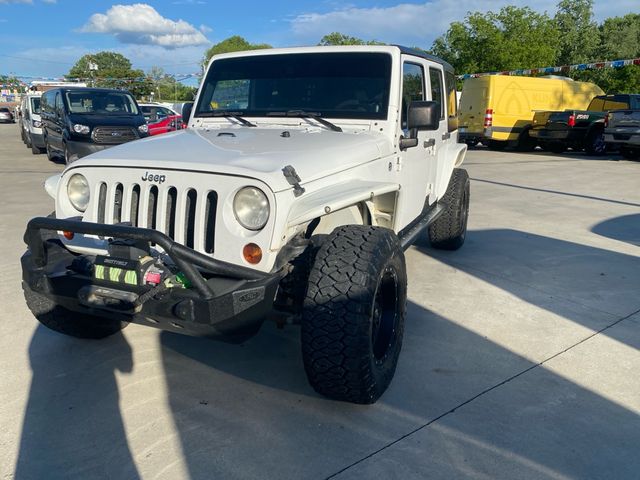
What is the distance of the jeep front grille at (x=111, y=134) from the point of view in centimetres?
1108

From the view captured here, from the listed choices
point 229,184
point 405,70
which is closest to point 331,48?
point 405,70

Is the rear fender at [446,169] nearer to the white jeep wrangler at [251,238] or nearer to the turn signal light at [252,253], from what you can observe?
the white jeep wrangler at [251,238]

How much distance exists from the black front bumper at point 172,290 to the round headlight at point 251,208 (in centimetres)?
23

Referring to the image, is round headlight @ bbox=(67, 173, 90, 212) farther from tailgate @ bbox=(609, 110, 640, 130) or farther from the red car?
tailgate @ bbox=(609, 110, 640, 130)

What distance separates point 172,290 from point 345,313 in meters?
0.79

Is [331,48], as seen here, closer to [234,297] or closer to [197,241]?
[197,241]

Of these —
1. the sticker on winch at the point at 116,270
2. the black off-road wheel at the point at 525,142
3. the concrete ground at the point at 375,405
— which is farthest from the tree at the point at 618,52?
the sticker on winch at the point at 116,270

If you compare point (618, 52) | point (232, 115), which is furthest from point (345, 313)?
point (618, 52)

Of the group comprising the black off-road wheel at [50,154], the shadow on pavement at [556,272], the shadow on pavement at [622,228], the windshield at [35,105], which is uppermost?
the windshield at [35,105]

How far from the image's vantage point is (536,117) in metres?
17.0

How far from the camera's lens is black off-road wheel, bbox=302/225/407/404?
256cm

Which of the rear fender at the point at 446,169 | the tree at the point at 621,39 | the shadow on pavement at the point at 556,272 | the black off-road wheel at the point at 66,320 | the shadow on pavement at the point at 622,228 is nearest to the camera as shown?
the black off-road wheel at the point at 66,320

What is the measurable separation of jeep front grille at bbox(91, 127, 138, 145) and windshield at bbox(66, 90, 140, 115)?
3.19ft

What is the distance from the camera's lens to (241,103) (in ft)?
13.5
